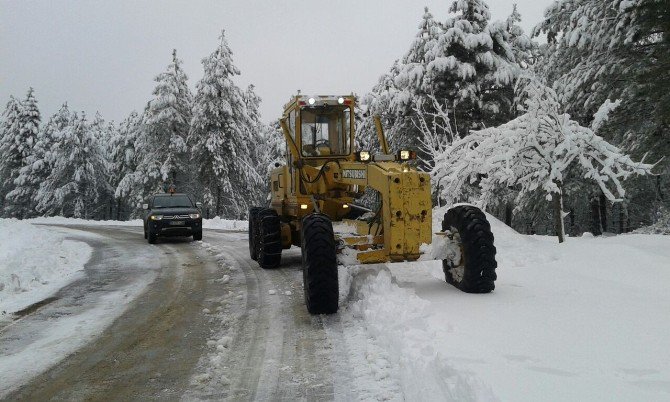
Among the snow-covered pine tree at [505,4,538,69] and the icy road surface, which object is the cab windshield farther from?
the snow-covered pine tree at [505,4,538,69]

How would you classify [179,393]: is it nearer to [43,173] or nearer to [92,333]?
[92,333]

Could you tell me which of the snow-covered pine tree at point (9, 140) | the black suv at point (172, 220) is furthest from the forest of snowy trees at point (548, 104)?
the snow-covered pine tree at point (9, 140)

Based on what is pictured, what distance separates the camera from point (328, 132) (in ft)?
30.0

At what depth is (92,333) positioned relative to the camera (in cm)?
593

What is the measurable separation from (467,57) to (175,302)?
57.0ft

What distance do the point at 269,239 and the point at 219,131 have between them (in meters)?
23.1

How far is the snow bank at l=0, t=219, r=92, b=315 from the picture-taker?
7969mm

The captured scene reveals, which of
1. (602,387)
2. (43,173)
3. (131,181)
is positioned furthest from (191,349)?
(43,173)

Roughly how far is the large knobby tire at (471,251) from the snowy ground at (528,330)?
206 millimetres

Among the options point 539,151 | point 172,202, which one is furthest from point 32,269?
point 539,151

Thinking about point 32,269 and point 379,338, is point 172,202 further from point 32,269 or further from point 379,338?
point 379,338

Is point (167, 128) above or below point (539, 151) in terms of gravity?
above

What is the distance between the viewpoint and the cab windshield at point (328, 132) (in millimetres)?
9039

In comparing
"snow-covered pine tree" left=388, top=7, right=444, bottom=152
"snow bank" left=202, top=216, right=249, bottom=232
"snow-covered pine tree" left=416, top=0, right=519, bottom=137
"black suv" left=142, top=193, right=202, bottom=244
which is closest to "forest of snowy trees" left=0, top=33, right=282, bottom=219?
"snow bank" left=202, top=216, right=249, bottom=232
